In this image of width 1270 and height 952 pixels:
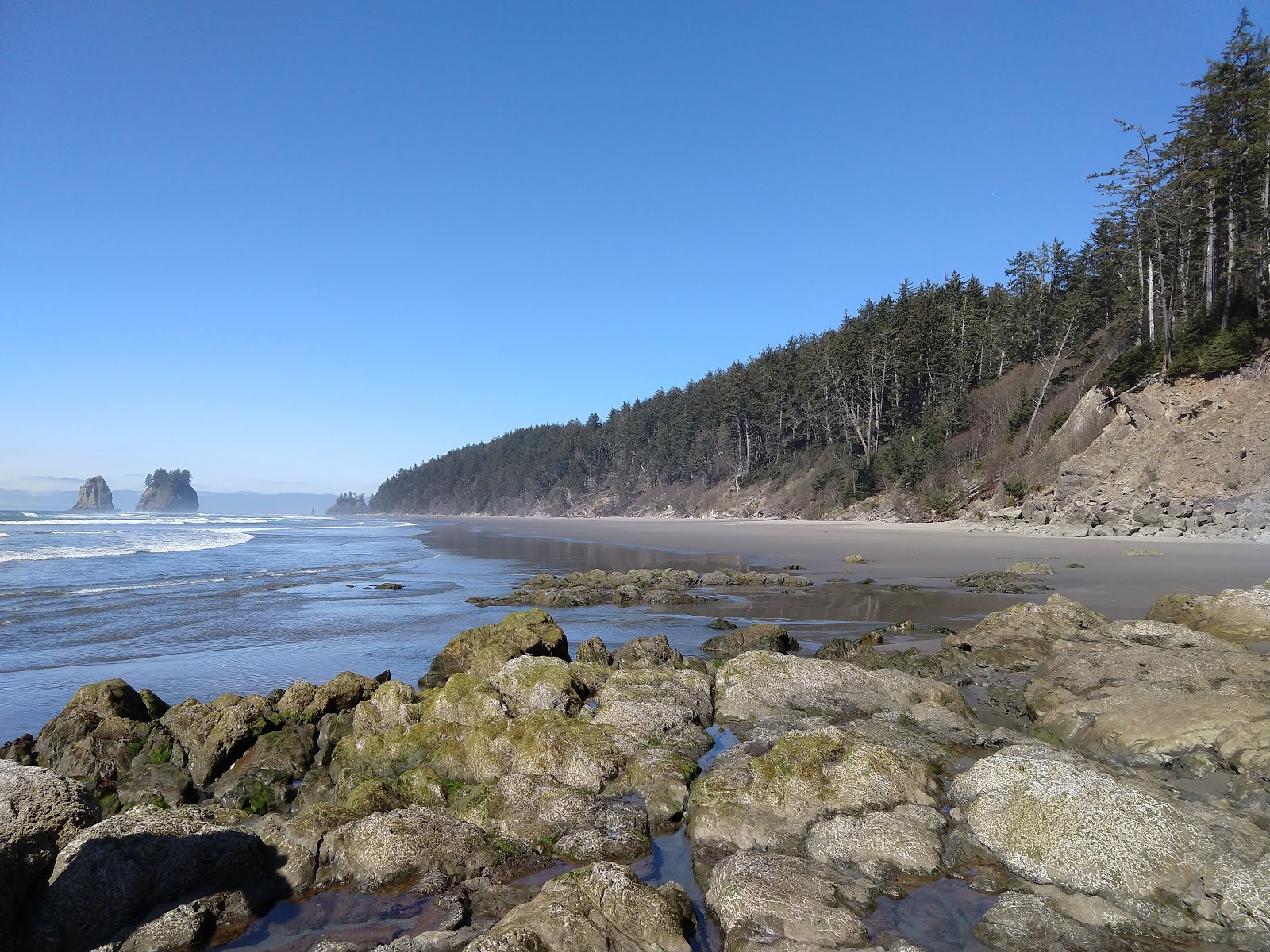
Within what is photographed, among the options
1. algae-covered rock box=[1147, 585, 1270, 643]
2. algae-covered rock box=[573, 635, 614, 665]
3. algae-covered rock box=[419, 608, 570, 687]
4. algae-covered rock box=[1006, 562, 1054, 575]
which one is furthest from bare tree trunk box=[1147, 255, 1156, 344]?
algae-covered rock box=[419, 608, 570, 687]

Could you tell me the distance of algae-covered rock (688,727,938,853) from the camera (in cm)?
670

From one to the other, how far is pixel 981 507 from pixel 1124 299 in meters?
17.4

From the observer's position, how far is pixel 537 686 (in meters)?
10.7

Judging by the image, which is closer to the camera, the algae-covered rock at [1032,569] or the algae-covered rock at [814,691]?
the algae-covered rock at [814,691]

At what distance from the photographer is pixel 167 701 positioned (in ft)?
39.9

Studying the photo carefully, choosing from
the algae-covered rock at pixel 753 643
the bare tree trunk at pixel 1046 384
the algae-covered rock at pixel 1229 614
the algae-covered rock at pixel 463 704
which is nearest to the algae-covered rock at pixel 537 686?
the algae-covered rock at pixel 463 704

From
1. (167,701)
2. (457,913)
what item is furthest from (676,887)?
(167,701)

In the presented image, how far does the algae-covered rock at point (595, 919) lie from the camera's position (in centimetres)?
476

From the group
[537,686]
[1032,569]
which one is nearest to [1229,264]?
[1032,569]

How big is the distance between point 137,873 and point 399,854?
2.05 m

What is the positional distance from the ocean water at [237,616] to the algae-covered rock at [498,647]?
79cm

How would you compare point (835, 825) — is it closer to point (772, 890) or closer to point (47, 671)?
point (772, 890)

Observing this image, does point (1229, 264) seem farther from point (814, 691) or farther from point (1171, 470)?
point (814, 691)

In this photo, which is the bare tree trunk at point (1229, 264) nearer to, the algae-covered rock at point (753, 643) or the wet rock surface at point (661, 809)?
the wet rock surface at point (661, 809)
